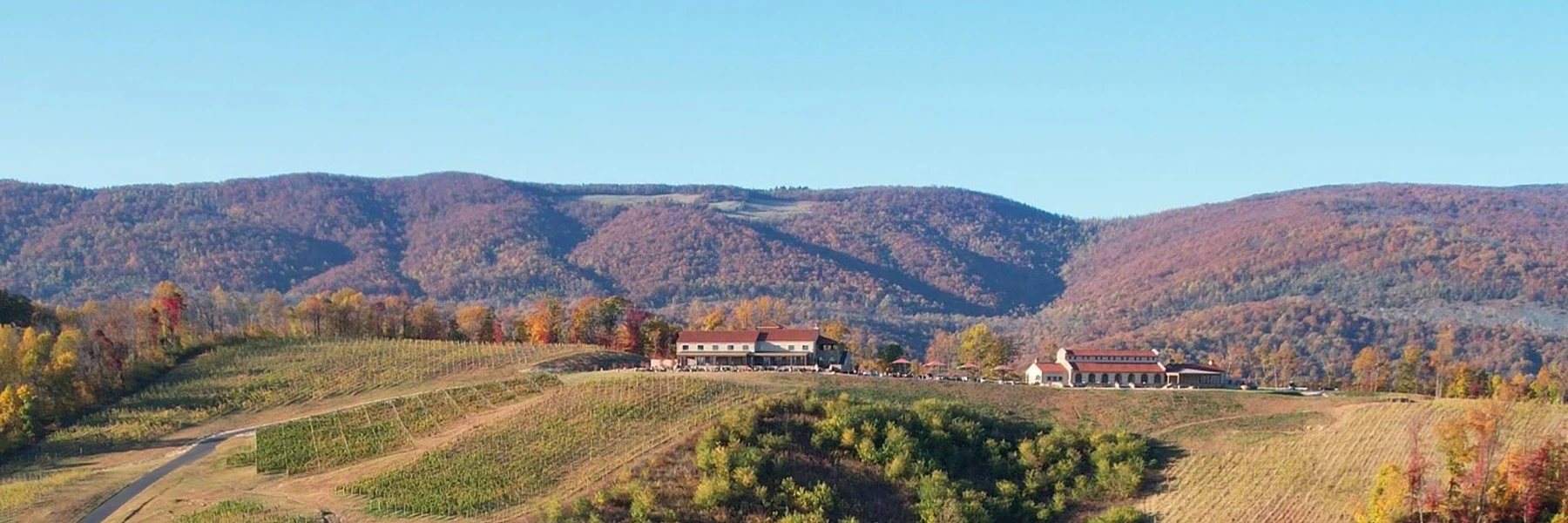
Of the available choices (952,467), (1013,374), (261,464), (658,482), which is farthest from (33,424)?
(1013,374)

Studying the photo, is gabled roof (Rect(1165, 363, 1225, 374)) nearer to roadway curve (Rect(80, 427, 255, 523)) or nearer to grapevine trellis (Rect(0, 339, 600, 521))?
grapevine trellis (Rect(0, 339, 600, 521))

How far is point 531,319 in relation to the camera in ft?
430

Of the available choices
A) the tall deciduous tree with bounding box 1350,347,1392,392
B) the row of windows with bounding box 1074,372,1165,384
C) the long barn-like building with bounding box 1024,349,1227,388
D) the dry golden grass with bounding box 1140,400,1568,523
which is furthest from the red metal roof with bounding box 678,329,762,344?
the tall deciduous tree with bounding box 1350,347,1392,392

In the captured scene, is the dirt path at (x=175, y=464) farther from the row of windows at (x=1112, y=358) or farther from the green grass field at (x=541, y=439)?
the row of windows at (x=1112, y=358)

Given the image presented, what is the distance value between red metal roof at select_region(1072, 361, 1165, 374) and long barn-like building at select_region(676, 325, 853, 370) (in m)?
16.6

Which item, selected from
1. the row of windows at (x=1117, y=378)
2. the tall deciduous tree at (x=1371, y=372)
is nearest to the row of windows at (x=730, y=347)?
the row of windows at (x=1117, y=378)

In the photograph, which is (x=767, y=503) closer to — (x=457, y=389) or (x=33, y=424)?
(x=457, y=389)

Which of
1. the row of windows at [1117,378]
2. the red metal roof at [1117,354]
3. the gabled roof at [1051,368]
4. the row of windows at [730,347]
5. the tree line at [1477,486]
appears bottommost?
the tree line at [1477,486]

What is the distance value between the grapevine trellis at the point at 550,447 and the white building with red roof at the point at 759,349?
18.6 meters

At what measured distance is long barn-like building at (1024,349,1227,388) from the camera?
87062 millimetres

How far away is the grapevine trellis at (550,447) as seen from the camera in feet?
202

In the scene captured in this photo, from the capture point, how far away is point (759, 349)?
9512 centimetres

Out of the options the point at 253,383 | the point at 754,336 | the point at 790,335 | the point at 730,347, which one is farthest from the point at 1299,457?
the point at 253,383

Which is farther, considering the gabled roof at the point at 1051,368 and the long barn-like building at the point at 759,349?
the long barn-like building at the point at 759,349
